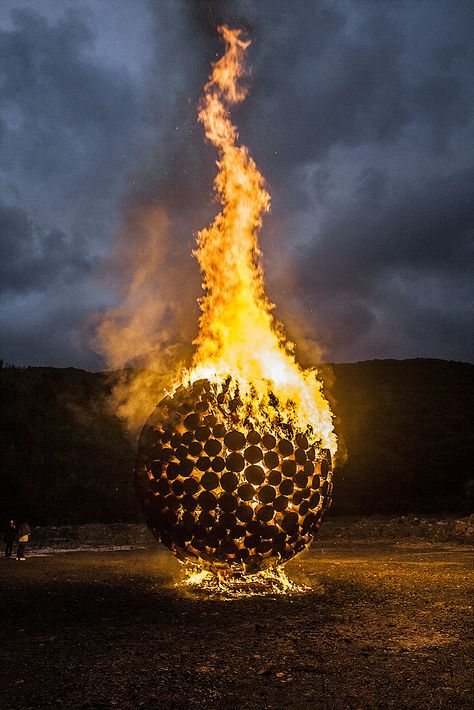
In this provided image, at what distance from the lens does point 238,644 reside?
5.36m

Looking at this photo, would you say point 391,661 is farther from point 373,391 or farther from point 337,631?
point 373,391

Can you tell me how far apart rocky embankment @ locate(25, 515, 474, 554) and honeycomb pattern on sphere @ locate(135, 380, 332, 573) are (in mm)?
9246

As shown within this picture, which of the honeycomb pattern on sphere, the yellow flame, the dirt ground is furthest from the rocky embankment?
the honeycomb pattern on sphere

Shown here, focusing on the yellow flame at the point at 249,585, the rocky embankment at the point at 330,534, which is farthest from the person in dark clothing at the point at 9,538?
the yellow flame at the point at 249,585

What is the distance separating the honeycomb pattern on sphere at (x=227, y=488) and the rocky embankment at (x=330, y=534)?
30.3ft

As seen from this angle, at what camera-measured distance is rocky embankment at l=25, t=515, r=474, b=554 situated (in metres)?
16.2

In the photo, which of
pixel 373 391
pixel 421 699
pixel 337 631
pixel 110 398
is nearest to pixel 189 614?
pixel 337 631

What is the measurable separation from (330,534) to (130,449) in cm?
2095

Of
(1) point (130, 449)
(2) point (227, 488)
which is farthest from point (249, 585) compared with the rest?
(1) point (130, 449)

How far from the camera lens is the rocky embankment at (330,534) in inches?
639

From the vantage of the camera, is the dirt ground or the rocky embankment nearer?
the dirt ground

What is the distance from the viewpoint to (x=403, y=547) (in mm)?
14609

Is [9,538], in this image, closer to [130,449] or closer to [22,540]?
[22,540]

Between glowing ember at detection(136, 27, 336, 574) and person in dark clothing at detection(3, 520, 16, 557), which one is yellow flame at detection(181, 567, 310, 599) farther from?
person in dark clothing at detection(3, 520, 16, 557)
